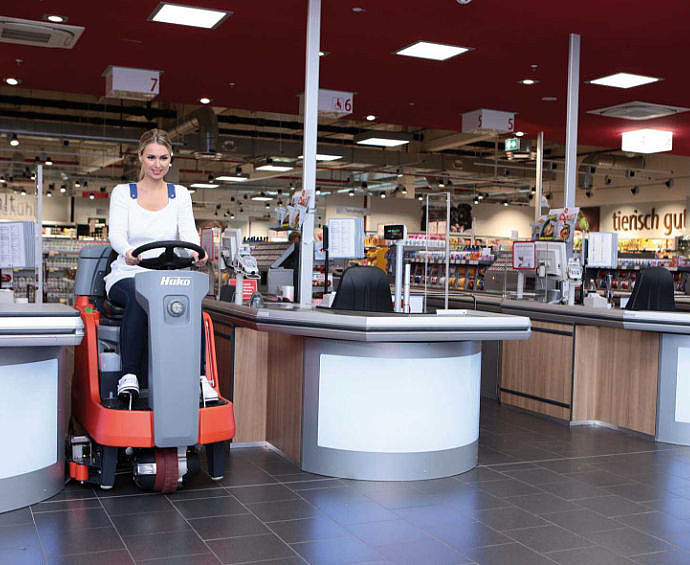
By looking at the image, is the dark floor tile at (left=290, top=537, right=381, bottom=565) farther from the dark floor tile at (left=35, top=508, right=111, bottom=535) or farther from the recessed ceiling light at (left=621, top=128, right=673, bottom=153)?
the recessed ceiling light at (left=621, top=128, right=673, bottom=153)

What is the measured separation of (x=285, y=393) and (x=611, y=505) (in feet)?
6.55

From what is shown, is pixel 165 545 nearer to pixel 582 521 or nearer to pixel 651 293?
pixel 582 521

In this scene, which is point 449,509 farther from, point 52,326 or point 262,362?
point 52,326

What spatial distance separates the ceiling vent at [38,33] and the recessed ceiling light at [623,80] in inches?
225

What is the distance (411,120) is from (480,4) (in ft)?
19.2

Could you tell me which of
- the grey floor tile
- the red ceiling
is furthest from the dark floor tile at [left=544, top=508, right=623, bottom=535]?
the red ceiling

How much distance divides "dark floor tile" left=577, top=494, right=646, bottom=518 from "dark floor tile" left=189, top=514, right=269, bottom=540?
173 centimetres

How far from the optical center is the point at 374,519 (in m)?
3.83

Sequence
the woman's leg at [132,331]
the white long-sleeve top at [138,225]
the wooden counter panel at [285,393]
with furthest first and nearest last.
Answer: the wooden counter panel at [285,393], the white long-sleeve top at [138,225], the woman's leg at [132,331]

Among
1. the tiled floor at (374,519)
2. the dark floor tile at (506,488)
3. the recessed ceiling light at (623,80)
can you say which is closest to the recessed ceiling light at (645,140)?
the recessed ceiling light at (623,80)

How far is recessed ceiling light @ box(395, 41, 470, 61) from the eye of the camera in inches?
317

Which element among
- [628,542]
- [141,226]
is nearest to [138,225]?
[141,226]

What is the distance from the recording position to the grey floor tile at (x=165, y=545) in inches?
130

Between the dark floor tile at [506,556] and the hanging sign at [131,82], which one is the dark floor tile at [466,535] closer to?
the dark floor tile at [506,556]
